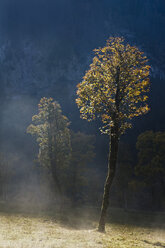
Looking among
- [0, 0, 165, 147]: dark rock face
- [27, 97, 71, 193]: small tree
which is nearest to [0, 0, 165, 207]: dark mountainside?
[0, 0, 165, 147]: dark rock face

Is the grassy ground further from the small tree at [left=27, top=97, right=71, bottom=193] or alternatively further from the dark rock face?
the dark rock face

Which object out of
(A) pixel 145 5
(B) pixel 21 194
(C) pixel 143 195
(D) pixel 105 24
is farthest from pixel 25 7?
(C) pixel 143 195

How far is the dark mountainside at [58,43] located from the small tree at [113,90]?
3725 inches

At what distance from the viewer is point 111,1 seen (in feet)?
460

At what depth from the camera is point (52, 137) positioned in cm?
3138

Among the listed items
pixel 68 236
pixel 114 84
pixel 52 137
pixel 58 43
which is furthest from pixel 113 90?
pixel 58 43

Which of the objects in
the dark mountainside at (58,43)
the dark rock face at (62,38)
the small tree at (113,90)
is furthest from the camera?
the dark rock face at (62,38)

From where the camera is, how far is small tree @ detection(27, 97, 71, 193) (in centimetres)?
3091

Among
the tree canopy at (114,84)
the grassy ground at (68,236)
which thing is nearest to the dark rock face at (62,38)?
the grassy ground at (68,236)

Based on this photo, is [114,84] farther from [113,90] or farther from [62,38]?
[62,38]

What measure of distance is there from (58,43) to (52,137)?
118 m

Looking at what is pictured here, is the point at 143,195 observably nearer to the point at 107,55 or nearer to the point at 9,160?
the point at 9,160

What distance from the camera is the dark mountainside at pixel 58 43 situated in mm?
125000

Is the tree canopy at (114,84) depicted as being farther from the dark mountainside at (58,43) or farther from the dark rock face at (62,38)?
the dark rock face at (62,38)
